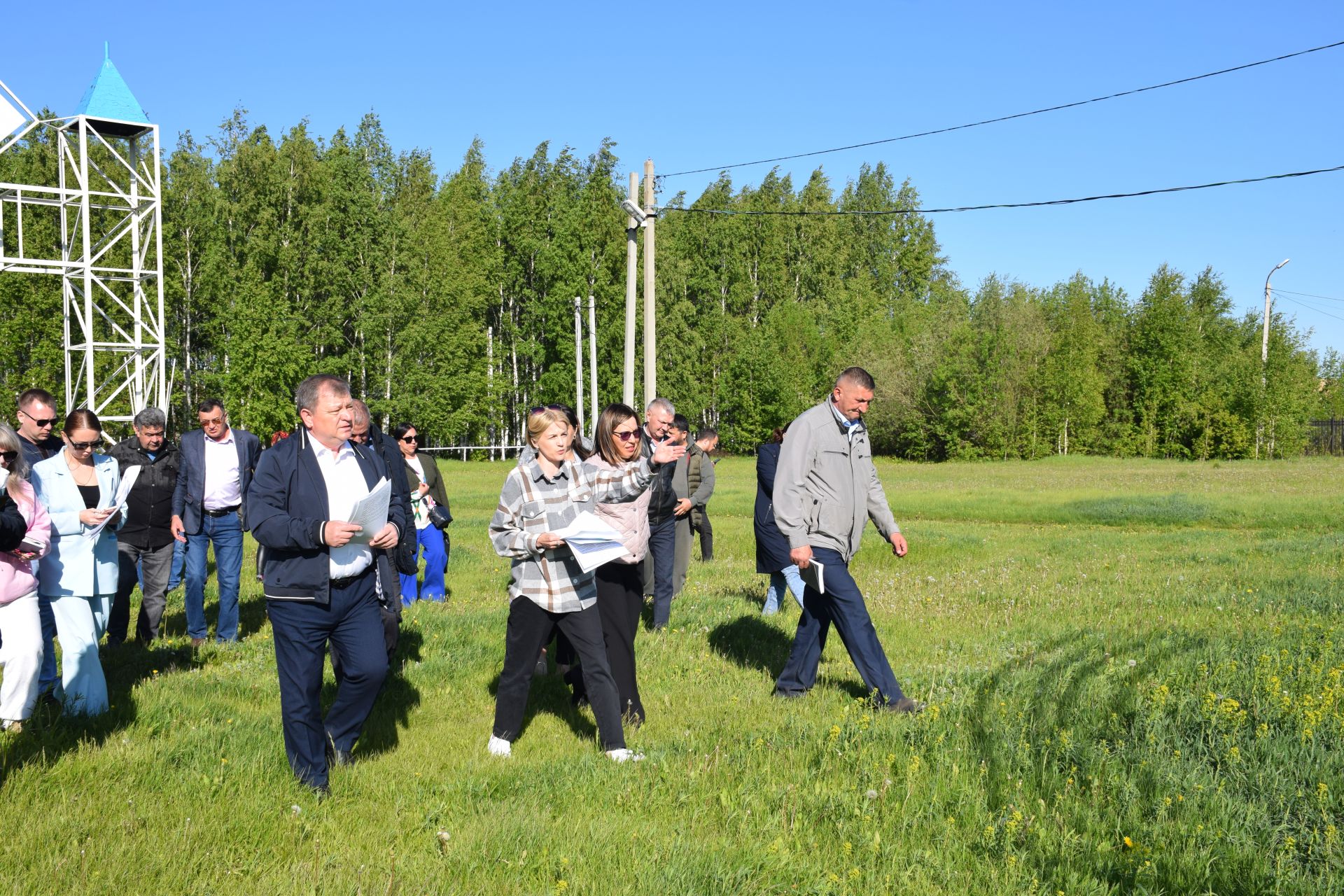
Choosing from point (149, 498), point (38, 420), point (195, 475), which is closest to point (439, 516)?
point (195, 475)

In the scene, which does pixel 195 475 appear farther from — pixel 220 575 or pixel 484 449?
pixel 484 449

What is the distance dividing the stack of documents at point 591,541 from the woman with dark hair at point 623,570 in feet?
2.57

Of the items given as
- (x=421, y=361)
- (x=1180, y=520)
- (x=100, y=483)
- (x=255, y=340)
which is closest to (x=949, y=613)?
(x=100, y=483)

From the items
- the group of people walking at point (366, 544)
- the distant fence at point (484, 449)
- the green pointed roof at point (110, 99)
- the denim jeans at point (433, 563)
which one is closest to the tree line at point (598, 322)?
the distant fence at point (484, 449)

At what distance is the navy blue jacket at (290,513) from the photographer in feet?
15.3

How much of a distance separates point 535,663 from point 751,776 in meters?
1.34

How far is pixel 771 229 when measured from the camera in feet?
222

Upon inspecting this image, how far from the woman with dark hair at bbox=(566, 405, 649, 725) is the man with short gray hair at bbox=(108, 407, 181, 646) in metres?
4.53

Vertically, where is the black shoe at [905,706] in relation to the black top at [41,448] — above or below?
below

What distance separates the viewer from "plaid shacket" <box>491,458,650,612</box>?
5.52m

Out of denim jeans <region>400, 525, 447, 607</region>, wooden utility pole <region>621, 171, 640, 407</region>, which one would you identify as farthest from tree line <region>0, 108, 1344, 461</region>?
denim jeans <region>400, 525, 447, 607</region>

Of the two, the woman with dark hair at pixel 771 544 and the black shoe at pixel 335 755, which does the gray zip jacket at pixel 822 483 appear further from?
the black shoe at pixel 335 755

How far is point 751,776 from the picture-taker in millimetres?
5082

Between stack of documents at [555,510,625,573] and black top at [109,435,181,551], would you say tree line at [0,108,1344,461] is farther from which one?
stack of documents at [555,510,625,573]
